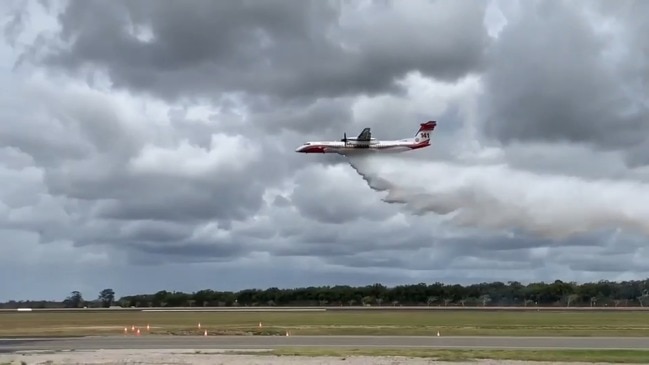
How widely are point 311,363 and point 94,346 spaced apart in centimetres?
2142

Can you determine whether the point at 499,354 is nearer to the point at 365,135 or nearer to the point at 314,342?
the point at 314,342

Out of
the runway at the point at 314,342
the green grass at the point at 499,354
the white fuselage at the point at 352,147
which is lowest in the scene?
the green grass at the point at 499,354

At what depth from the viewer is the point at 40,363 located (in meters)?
45.0

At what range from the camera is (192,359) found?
4622cm

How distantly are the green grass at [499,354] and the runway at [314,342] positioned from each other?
12.2 ft

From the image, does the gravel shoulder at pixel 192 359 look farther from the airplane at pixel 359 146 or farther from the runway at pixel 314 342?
the airplane at pixel 359 146

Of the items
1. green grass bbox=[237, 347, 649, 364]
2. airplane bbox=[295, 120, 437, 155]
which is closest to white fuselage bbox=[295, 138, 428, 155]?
airplane bbox=[295, 120, 437, 155]

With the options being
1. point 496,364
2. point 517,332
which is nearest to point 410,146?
point 517,332

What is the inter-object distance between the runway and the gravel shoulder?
5249mm

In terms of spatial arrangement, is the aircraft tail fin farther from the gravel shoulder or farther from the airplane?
the gravel shoulder

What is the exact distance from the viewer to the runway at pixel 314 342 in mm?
55844

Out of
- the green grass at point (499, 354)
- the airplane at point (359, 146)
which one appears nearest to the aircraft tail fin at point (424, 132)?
the airplane at point (359, 146)

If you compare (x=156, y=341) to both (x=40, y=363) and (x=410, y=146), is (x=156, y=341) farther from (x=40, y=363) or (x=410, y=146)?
(x=410, y=146)

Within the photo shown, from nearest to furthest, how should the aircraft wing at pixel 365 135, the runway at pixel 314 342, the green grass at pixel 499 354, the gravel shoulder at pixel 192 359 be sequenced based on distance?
the gravel shoulder at pixel 192 359
the green grass at pixel 499 354
the runway at pixel 314 342
the aircraft wing at pixel 365 135
